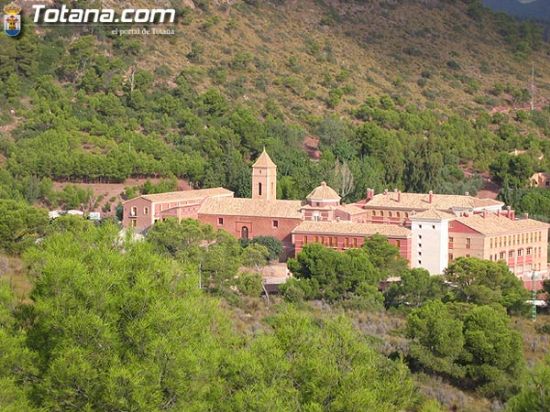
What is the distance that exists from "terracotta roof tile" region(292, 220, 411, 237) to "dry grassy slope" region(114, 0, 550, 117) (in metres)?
25.8

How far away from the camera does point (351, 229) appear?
4941 centimetres

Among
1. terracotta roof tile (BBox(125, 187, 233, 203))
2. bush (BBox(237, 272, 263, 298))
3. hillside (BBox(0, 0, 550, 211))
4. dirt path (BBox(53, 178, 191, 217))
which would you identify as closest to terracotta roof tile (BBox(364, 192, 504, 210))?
hillside (BBox(0, 0, 550, 211))

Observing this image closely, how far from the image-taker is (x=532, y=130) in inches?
3236

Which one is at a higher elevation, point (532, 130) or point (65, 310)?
point (532, 130)

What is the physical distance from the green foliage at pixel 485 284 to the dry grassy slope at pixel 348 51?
3358cm

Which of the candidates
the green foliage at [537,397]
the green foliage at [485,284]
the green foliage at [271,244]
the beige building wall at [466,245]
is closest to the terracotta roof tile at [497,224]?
the beige building wall at [466,245]

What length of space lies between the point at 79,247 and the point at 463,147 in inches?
2121

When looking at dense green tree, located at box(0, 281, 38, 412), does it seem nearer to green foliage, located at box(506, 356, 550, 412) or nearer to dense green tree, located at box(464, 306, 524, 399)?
green foliage, located at box(506, 356, 550, 412)

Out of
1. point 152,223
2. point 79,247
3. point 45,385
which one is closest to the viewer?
point 45,385

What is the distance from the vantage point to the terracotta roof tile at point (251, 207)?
52.2m

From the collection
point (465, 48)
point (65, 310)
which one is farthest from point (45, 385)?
point (465, 48)

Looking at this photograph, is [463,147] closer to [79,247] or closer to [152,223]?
[152,223]

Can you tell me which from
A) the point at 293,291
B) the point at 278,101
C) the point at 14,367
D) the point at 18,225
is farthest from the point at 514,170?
the point at 14,367

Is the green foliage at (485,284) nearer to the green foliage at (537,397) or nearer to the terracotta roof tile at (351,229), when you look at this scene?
the terracotta roof tile at (351,229)
